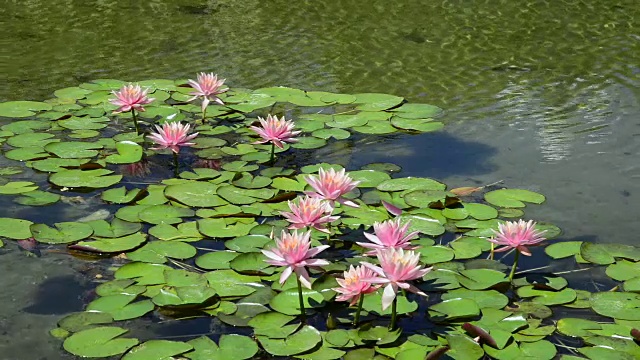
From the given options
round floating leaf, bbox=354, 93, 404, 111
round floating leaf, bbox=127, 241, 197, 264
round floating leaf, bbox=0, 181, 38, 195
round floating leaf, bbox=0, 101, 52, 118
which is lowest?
round floating leaf, bbox=127, 241, 197, 264

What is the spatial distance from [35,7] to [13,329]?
12.9 feet

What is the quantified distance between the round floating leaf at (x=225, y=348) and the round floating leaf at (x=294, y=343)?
37mm

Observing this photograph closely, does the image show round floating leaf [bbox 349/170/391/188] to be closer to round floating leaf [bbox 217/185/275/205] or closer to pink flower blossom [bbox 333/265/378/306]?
round floating leaf [bbox 217/185/275/205]

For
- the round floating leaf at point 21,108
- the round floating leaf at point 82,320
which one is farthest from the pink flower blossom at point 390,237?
the round floating leaf at point 21,108

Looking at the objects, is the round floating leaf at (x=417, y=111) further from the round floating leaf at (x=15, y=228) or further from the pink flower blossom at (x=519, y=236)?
the round floating leaf at (x=15, y=228)

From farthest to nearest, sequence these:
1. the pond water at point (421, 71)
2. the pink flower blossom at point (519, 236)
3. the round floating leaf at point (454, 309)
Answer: the pond water at point (421, 71)
the pink flower blossom at point (519, 236)
the round floating leaf at point (454, 309)

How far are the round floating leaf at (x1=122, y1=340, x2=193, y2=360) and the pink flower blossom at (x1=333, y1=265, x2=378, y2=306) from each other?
0.44 m

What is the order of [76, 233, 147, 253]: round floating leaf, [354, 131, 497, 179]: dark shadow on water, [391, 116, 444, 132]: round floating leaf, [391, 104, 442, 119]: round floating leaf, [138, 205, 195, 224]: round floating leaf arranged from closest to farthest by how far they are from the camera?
[76, 233, 147, 253]: round floating leaf, [138, 205, 195, 224]: round floating leaf, [354, 131, 497, 179]: dark shadow on water, [391, 116, 444, 132]: round floating leaf, [391, 104, 442, 119]: round floating leaf

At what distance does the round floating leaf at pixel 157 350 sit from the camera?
2264mm

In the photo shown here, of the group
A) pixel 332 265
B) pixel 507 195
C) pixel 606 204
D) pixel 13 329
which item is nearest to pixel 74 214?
pixel 13 329

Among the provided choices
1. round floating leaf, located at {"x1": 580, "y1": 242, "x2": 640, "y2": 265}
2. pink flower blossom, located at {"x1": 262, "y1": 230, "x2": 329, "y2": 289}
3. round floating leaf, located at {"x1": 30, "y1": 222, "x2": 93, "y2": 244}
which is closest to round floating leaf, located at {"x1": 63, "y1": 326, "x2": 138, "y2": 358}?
pink flower blossom, located at {"x1": 262, "y1": 230, "x2": 329, "y2": 289}

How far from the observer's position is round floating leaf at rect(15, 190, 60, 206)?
3168mm

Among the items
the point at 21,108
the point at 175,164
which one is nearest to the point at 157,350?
the point at 175,164

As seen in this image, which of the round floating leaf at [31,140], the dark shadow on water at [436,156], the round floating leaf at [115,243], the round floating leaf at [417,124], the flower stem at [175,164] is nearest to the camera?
the round floating leaf at [115,243]
